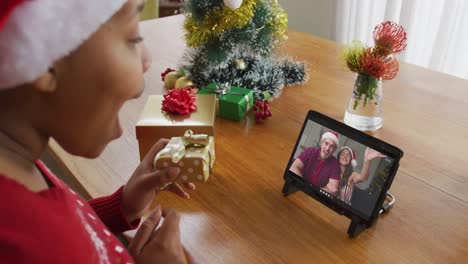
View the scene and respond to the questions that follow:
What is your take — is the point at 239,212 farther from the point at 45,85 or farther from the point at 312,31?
the point at 312,31

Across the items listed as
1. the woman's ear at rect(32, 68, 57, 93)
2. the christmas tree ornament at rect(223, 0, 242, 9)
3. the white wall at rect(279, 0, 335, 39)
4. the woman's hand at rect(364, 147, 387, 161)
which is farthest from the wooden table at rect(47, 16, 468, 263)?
the white wall at rect(279, 0, 335, 39)

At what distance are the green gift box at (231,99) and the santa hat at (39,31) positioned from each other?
62 cm

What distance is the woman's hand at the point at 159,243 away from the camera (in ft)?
2.11

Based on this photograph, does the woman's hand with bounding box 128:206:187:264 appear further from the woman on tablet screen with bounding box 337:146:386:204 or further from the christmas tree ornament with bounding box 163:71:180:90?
the christmas tree ornament with bounding box 163:71:180:90

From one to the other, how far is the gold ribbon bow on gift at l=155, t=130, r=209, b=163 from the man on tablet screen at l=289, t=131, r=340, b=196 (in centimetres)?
17

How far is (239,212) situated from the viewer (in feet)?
2.53

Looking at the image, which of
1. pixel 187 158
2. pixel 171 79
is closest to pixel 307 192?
pixel 187 158

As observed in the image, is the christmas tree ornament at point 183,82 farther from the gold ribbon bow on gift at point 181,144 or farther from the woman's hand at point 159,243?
the woman's hand at point 159,243

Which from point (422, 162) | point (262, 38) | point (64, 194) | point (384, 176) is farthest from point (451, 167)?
point (64, 194)

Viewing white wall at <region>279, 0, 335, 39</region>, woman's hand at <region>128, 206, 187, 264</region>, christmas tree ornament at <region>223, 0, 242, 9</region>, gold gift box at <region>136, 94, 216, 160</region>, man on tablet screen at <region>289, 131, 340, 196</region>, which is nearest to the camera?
woman's hand at <region>128, 206, 187, 264</region>

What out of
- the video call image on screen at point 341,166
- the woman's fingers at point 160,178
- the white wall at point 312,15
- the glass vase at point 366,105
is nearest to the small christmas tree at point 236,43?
the glass vase at point 366,105

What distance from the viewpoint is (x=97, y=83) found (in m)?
0.45

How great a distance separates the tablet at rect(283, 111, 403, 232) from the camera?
70 cm

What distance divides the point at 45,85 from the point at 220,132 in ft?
1.98
